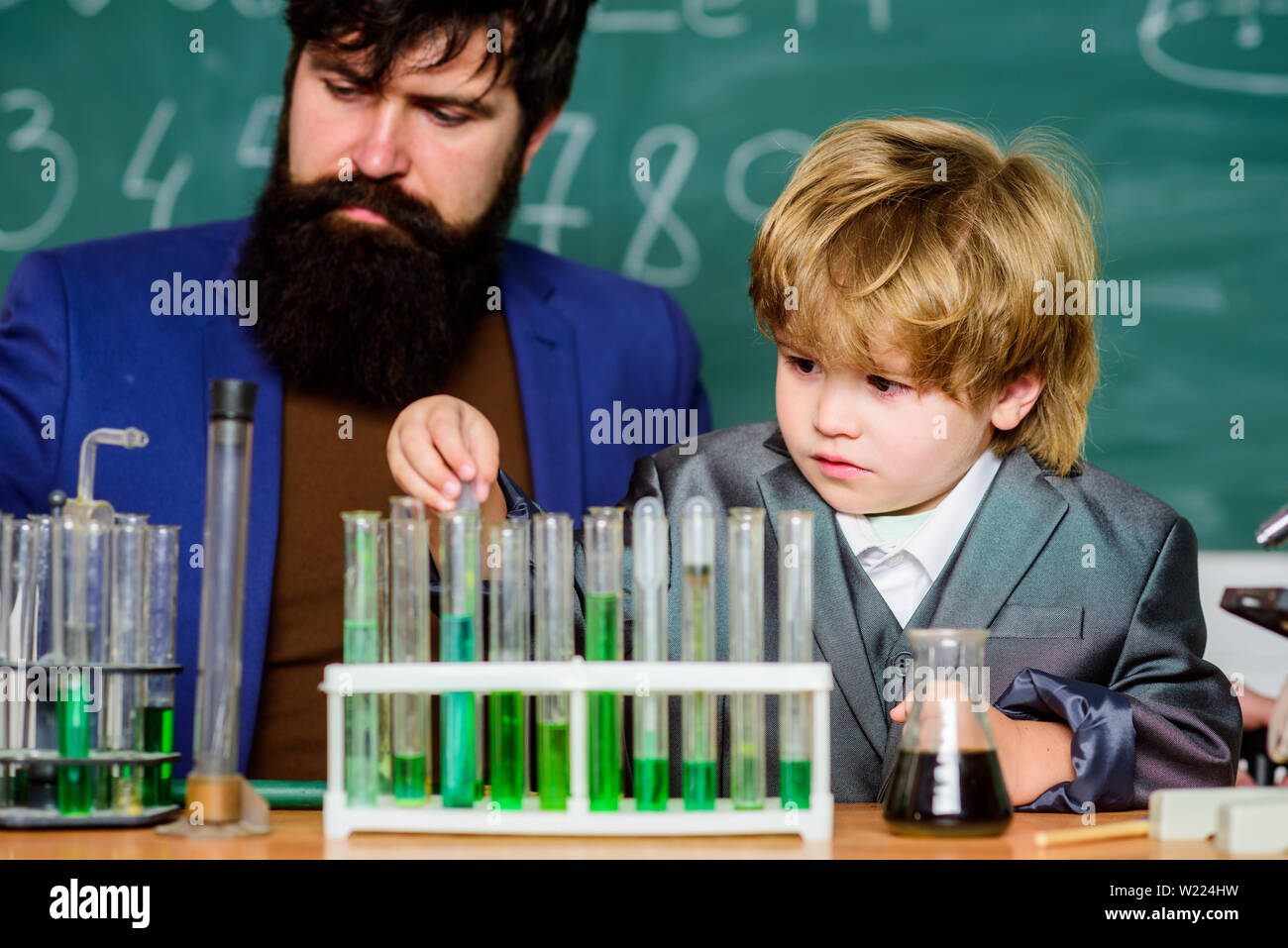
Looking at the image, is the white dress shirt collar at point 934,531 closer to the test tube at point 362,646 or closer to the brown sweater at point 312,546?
the test tube at point 362,646

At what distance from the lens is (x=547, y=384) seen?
236 cm

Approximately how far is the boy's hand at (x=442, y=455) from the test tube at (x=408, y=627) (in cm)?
20

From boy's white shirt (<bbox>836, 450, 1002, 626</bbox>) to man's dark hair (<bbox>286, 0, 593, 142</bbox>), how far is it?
1.16 m

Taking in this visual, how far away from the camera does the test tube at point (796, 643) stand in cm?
104

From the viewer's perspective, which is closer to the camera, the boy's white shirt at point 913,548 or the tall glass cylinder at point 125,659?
the tall glass cylinder at point 125,659

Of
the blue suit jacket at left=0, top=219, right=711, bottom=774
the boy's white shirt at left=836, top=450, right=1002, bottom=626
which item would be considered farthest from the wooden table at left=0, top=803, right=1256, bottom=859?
the blue suit jacket at left=0, top=219, right=711, bottom=774

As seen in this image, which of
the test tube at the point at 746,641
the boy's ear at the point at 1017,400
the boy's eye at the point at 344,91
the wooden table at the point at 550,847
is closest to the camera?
the wooden table at the point at 550,847

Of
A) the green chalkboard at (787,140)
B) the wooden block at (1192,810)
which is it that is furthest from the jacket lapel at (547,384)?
the wooden block at (1192,810)

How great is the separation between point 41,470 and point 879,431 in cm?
143

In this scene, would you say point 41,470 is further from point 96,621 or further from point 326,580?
point 96,621

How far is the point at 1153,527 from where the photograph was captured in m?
1.51

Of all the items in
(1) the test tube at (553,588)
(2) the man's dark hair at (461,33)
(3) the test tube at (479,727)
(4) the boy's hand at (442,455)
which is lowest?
(3) the test tube at (479,727)
